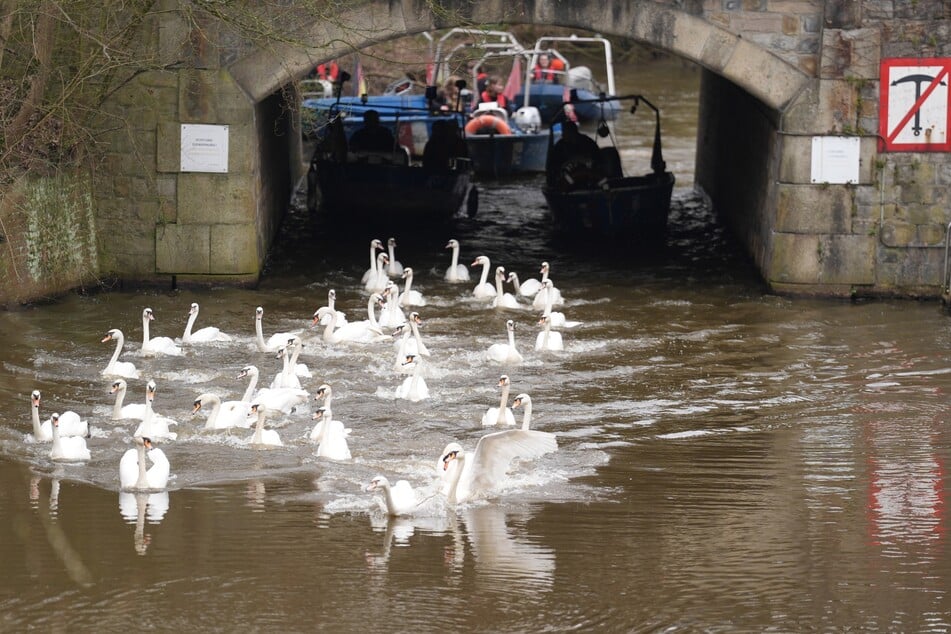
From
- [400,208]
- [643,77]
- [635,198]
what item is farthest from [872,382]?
[643,77]

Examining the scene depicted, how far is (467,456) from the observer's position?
1146cm

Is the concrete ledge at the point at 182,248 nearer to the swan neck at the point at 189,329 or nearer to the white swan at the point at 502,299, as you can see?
the swan neck at the point at 189,329

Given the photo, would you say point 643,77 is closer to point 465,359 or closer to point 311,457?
point 465,359

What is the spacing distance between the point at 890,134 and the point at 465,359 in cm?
569

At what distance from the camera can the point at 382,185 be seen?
23.9 m

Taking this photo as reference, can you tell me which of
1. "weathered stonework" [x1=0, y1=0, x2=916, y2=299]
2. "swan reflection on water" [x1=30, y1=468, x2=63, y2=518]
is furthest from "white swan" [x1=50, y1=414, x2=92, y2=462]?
"weathered stonework" [x1=0, y1=0, x2=916, y2=299]

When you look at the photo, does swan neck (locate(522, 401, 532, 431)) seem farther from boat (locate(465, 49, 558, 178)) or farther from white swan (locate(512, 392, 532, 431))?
boat (locate(465, 49, 558, 178))

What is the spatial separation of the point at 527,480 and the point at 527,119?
2097cm

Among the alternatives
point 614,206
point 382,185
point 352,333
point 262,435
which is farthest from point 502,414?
point 382,185

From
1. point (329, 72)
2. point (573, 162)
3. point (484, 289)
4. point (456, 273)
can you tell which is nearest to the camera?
point (484, 289)

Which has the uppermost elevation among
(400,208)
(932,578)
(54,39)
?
(54,39)

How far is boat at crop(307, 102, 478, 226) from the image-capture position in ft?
78.0

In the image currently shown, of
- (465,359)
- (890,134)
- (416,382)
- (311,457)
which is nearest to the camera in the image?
(311,457)

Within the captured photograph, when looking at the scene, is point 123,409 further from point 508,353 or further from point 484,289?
point 484,289
